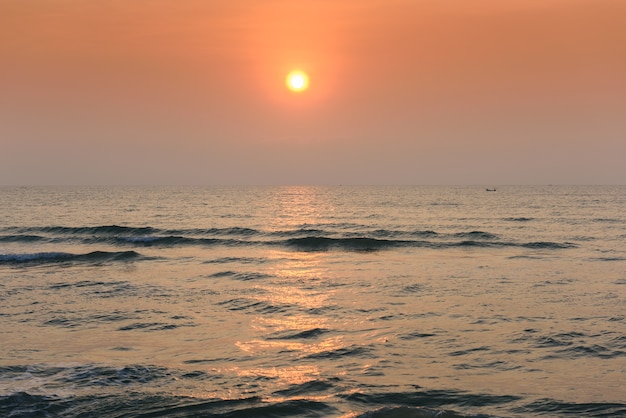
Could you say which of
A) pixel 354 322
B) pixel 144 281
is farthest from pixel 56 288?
pixel 354 322

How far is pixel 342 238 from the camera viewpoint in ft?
165

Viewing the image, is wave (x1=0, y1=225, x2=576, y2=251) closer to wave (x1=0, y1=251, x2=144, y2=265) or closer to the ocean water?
wave (x1=0, y1=251, x2=144, y2=265)

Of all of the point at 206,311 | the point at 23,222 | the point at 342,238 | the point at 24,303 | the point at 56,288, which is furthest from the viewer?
the point at 23,222

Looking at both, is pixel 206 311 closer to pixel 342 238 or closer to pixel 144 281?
pixel 144 281

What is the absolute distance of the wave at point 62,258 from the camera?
37656 millimetres

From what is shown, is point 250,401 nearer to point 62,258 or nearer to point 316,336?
point 316,336

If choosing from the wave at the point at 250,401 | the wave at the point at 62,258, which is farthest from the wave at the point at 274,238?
the wave at the point at 250,401

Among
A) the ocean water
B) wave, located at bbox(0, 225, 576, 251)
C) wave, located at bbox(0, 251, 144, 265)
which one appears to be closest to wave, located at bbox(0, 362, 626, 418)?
the ocean water

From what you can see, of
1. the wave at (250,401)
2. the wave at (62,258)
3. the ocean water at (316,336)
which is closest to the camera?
the wave at (250,401)

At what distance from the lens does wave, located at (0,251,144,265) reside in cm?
3766

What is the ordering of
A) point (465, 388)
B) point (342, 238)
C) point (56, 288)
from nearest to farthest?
point (465, 388) → point (56, 288) → point (342, 238)

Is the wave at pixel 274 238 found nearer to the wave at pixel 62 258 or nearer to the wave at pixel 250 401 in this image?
the wave at pixel 62 258

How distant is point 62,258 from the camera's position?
1563 inches

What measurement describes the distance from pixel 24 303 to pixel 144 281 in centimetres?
666
